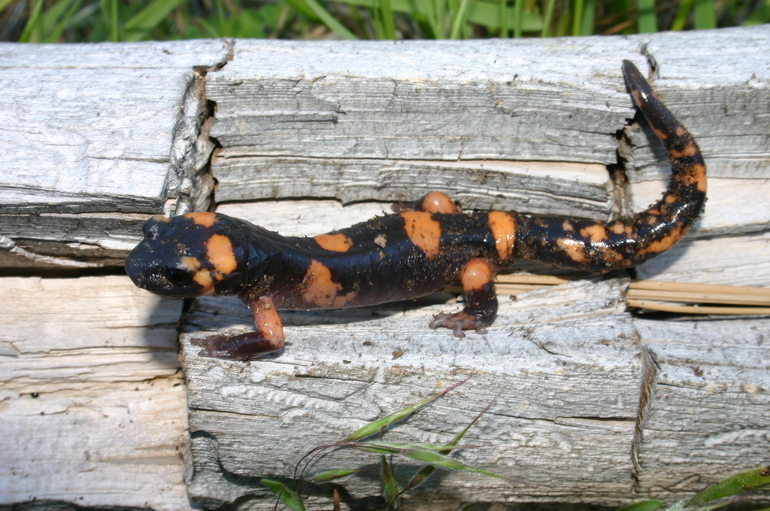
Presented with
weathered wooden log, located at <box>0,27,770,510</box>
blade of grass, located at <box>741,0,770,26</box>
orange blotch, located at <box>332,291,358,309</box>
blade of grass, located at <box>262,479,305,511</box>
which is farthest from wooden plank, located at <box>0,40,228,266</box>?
blade of grass, located at <box>741,0,770,26</box>

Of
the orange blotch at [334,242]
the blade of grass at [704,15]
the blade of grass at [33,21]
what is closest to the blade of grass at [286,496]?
the orange blotch at [334,242]

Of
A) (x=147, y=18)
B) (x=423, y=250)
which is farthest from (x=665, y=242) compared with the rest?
(x=147, y=18)

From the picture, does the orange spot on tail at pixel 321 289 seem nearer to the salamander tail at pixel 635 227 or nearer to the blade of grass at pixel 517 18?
the salamander tail at pixel 635 227

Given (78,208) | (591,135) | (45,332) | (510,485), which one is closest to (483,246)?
(591,135)

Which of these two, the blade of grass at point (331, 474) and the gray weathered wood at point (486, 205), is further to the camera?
the gray weathered wood at point (486, 205)

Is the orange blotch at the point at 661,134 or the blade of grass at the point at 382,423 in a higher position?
the orange blotch at the point at 661,134

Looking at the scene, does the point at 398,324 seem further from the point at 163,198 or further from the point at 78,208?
the point at 78,208

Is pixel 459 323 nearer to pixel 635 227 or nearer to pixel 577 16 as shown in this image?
pixel 635 227

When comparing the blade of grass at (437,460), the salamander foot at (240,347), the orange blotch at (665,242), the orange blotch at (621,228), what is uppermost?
the orange blotch at (621,228)
